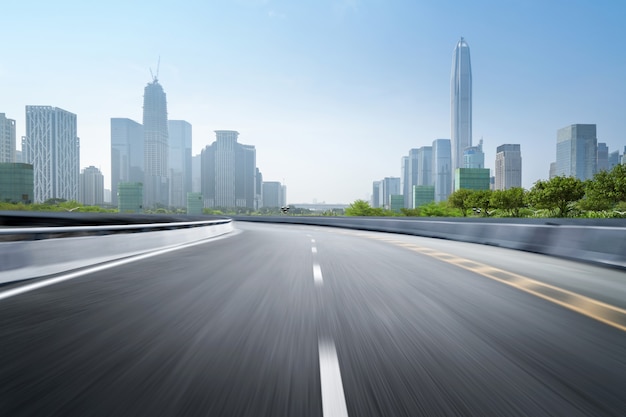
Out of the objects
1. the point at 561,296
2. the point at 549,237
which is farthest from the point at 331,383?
the point at 549,237

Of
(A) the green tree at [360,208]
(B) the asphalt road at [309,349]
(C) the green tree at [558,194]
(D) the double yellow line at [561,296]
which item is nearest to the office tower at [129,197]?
(A) the green tree at [360,208]

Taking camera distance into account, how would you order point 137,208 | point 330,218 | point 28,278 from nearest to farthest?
point 28,278 < point 330,218 < point 137,208

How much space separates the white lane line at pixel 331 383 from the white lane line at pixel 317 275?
383 centimetres

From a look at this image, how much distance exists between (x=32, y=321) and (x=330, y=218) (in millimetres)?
45859

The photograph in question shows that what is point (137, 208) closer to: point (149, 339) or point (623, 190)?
point (623, 190)

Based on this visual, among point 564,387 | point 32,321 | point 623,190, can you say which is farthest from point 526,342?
point 623,190

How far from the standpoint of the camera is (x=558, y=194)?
8875 centimetres

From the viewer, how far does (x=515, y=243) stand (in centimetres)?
1625

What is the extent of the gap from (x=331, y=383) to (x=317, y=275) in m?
5.58

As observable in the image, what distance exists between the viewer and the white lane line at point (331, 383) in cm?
272

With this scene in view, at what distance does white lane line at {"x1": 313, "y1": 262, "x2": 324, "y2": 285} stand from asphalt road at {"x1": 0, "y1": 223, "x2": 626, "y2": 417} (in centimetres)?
37

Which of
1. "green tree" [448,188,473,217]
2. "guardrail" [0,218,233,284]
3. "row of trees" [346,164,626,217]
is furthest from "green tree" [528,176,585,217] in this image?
"guardrail" [0,218,233,284]

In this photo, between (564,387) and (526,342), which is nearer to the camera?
(564,387)

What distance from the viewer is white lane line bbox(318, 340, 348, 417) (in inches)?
107
